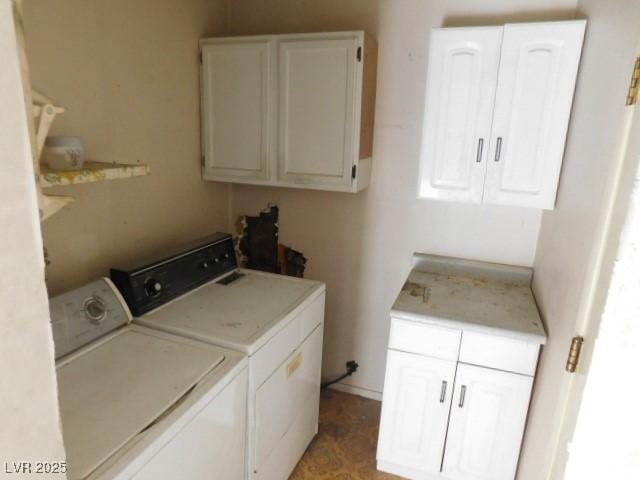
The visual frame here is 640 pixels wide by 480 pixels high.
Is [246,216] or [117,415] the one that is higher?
[246,216]

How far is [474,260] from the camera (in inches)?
89.3

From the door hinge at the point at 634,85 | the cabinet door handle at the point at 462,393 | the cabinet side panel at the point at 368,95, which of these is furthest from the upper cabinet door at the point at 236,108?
the door hinge at the point at 634,85

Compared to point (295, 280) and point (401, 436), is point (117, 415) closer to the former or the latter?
point (295, 280)

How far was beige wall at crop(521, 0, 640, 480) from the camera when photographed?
3.23 ft

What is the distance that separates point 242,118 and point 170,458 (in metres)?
1.65

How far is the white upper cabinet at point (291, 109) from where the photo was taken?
2.02m

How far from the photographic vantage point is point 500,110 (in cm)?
183

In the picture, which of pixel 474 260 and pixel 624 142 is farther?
pixel 474 260

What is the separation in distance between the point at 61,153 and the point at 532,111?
1792mm

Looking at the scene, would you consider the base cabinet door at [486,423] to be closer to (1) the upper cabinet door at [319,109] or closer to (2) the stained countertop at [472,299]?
(2) the stained countertop at [472,299]

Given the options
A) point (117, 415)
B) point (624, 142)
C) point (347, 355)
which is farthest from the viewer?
point (347, 355)

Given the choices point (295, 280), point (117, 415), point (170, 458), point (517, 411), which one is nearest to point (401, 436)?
point (517, 411)

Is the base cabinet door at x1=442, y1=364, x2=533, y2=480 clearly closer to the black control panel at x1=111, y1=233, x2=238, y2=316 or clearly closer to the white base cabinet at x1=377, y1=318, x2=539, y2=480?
the white base cabinet at x1=377, y1=318, x2=539, y2=480

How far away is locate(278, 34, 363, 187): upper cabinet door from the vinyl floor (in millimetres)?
1363
